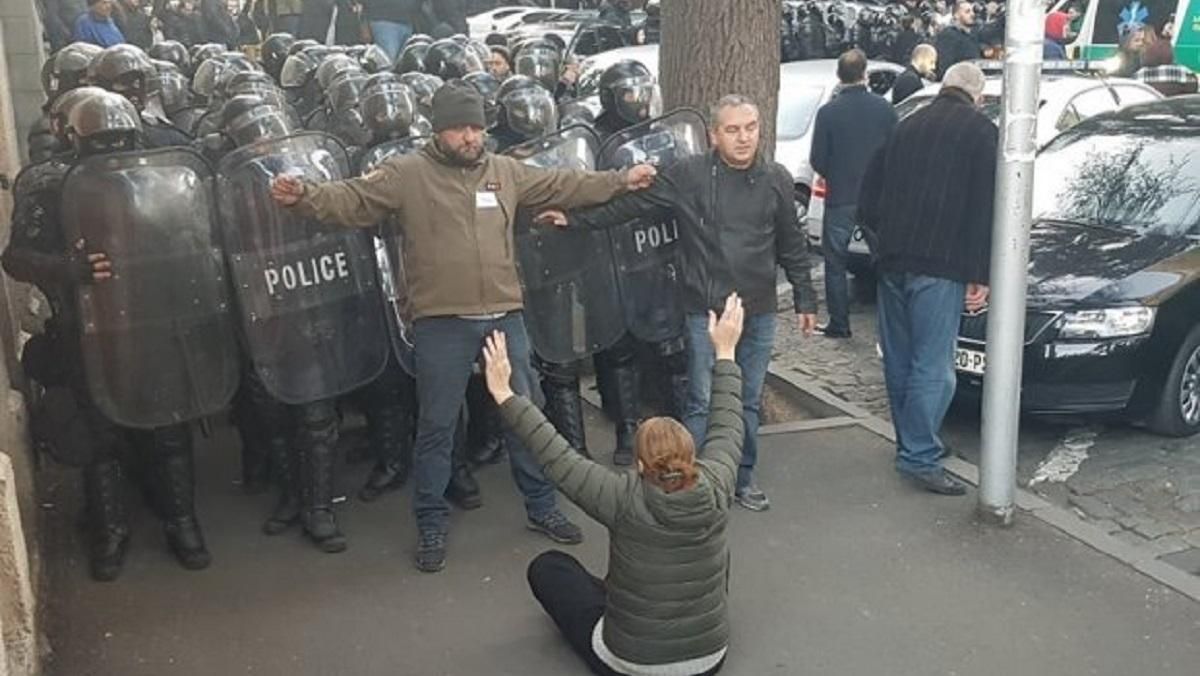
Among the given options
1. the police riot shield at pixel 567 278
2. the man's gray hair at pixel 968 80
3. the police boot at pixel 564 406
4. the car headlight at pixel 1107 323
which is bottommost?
the police boot at pixel 564 406

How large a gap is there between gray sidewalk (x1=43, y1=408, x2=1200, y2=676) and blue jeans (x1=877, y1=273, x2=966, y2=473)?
0.28 m

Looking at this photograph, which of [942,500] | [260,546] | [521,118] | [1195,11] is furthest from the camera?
[1195,11]

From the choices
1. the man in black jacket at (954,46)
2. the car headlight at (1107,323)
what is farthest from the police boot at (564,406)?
the man in black jacket at (954,46)

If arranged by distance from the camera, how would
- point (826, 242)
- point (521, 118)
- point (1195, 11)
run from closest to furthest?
point (521, 118) → point (826, 242) → point (1195, 11)

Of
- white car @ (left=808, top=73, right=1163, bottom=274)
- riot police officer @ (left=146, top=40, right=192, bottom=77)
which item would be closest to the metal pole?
white car @ (left=808, top=73, right=1163, bottom=274)

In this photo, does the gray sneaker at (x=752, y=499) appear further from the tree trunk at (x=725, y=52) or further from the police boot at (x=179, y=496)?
the police boot at (x=179, y=496)

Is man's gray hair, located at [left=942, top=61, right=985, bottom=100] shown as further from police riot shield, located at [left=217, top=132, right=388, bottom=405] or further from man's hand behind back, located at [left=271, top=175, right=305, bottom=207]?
man's hand behind back, located at [left=271, top=175, right=305, bottom=207]

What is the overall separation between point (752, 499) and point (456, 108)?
2218mm

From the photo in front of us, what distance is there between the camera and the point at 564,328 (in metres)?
5.91

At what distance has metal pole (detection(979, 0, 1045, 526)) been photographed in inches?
199

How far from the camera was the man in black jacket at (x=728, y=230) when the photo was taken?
5.36 meters

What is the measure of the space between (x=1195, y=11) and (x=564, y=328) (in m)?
14.5

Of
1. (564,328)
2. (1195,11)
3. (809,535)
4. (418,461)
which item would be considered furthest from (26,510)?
(1195,11)

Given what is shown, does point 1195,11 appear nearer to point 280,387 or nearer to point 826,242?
point 826,242
